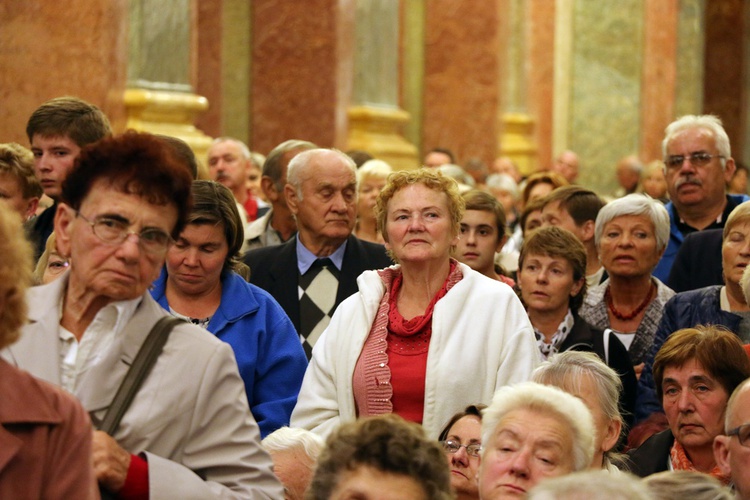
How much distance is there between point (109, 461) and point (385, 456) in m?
0.65

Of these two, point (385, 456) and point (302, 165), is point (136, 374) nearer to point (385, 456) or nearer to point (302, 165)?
point (385, 456)

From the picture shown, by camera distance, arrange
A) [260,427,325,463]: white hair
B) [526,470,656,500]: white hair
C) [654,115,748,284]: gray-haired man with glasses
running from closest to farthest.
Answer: [526,470,656,500]: white hair, [260,427,325,463]: white hair, [654,115,748,284]: gray-haired man with glasses

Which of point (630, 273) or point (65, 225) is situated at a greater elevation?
point (65, 225)

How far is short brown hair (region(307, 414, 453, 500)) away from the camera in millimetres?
3508

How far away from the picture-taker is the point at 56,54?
8.99m

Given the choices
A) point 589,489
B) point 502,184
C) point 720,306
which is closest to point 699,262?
point 720,306

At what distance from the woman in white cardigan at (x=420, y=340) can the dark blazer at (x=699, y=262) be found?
2.10 metres

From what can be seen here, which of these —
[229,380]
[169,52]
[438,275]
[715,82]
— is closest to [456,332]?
[438,275]

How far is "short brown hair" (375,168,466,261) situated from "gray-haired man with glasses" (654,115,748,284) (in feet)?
9.17

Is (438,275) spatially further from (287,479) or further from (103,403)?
(103,403)

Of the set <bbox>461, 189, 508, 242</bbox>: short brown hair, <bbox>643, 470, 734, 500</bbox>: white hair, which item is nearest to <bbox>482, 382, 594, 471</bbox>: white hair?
<bbox>643, 470, 734, 500</bbox>: white hair

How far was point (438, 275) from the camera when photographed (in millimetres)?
5777

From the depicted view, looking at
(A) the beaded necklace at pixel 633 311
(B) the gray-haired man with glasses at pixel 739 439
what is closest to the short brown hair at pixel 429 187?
(B) the gray-haired man with glasses at pixel 739 439

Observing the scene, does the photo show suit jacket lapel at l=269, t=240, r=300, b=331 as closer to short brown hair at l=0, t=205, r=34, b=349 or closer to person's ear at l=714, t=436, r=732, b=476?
person's ear at l=714, t=436, r=732, b=476
